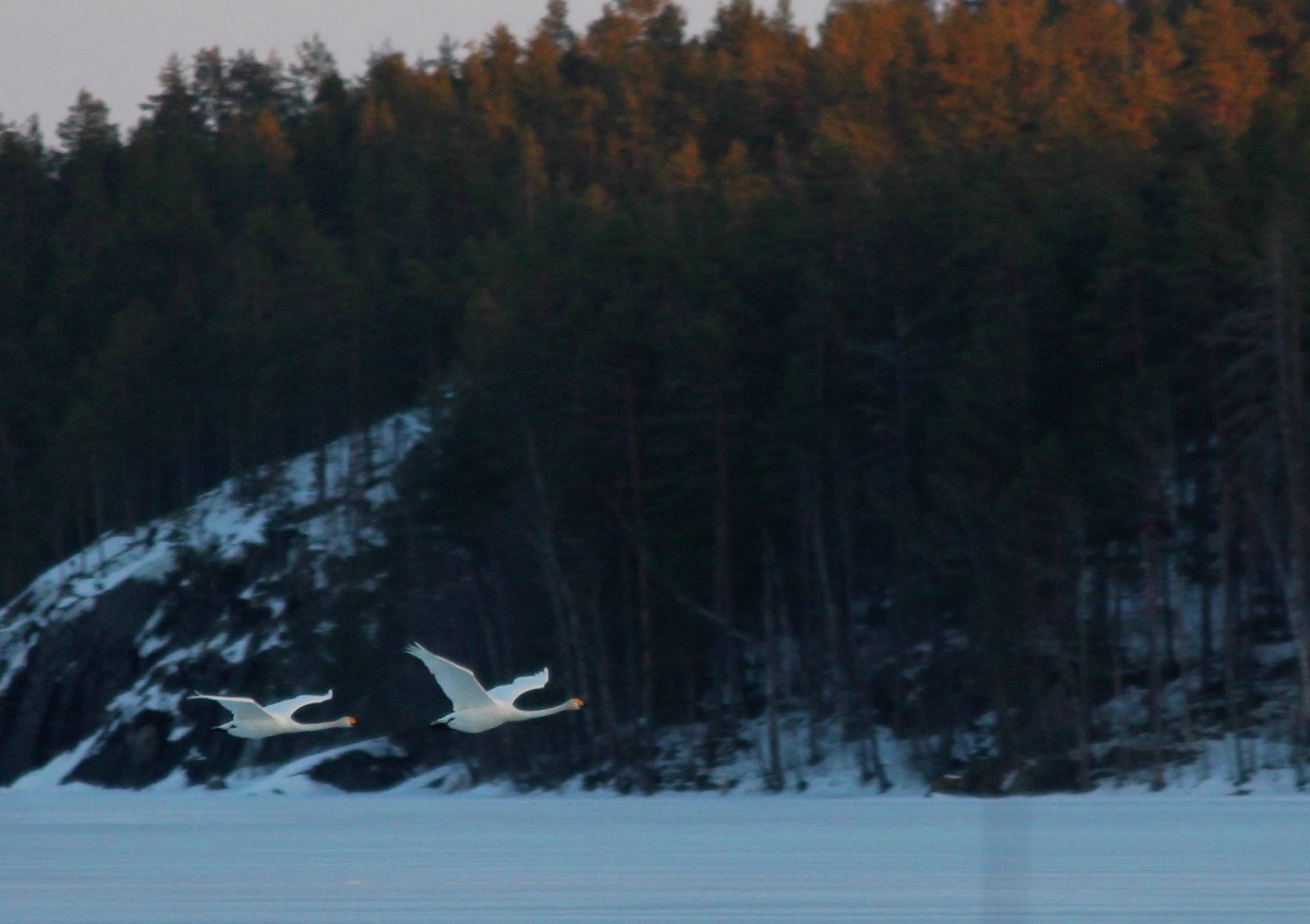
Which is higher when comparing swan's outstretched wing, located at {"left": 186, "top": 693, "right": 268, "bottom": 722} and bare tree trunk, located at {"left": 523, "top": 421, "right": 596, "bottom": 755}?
bare tree trunk, located at {"left": 523, "top": 421, "right": 596, "bottom": 755}

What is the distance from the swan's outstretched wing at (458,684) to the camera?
18.4 meters

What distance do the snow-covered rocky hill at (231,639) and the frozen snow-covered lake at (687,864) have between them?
10981 mm

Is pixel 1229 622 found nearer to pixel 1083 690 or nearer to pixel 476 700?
pixel 1083 690

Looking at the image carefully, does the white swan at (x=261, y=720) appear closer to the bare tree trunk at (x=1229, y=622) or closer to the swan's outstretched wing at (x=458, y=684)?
the swan's outstretched wing at (x=458, y=684)

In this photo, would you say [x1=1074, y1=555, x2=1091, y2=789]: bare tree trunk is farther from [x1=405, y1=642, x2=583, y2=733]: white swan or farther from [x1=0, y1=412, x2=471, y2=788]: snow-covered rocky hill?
[x1=0, y1=412, x2=471, y2=788]: snow-covered rocky hill

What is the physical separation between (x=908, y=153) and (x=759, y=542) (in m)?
9.12

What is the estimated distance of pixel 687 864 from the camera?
61.3 feet

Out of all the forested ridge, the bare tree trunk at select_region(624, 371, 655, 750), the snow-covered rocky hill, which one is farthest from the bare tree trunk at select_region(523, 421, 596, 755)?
the snow-covered rocky hill

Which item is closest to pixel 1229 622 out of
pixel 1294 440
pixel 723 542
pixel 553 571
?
pixel 1294 440

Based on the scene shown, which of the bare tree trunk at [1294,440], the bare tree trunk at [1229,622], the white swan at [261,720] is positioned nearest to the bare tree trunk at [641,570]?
the bare tree trunk at [1229,622]

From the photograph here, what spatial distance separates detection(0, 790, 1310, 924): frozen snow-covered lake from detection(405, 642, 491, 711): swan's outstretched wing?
62.1 inches

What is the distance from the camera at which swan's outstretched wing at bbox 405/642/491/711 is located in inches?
725

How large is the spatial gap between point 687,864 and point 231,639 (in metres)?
30.4

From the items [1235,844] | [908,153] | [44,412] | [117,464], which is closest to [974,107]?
[908,153]
